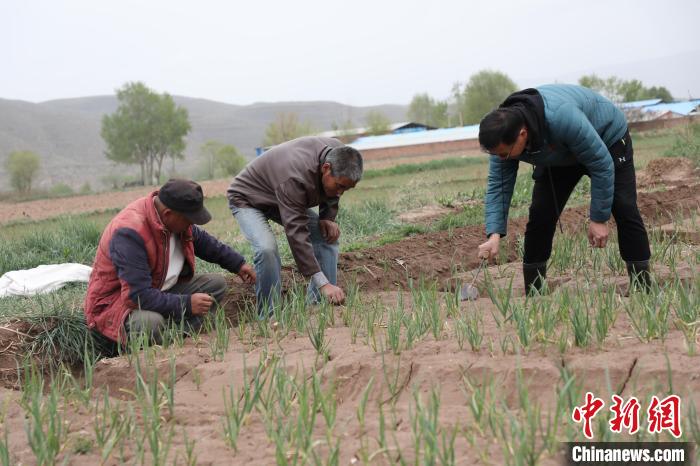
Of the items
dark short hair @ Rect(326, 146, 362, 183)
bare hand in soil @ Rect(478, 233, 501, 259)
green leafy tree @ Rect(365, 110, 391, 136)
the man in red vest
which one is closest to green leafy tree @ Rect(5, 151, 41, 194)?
green leafy tree @ Rect(365, 110, 391, 136)

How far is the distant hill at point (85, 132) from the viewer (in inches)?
3206

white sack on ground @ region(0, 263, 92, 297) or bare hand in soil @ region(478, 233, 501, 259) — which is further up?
bare hand in soil @ region(478, 233, 501, 259)

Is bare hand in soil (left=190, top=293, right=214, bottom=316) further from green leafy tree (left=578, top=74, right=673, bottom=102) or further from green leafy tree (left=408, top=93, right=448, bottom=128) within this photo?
green leafy tree (left=408, top=93, right=448, bottom=128)

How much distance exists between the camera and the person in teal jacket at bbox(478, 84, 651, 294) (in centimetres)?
425

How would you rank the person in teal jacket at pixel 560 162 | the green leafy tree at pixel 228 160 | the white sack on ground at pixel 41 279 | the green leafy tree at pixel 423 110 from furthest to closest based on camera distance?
the green leafy tree at pixel 423 110, the green leafy tree at pixel 228 160, the white sack on ground at pixel 41 279, the person in teal jacket at pixel 560 162

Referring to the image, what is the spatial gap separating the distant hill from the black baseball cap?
2820 inches

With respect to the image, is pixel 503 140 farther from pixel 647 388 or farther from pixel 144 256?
pixel 144 256

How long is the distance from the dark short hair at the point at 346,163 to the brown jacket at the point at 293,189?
0.29 metres

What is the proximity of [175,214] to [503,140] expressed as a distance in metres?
2.02

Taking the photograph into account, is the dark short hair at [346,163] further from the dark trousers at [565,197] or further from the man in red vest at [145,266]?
the dark trousers at [565,197]

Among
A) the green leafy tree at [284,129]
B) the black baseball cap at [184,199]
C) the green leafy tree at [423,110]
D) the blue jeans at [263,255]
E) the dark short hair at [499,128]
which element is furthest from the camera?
the green leafy tree at [423,110]

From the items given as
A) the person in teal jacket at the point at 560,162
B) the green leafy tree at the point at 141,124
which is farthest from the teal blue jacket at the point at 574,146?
the green leafy tree at the point at 141,124

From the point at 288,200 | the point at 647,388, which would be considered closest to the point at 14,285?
the point at 288,200

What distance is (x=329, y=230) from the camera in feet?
18.0
